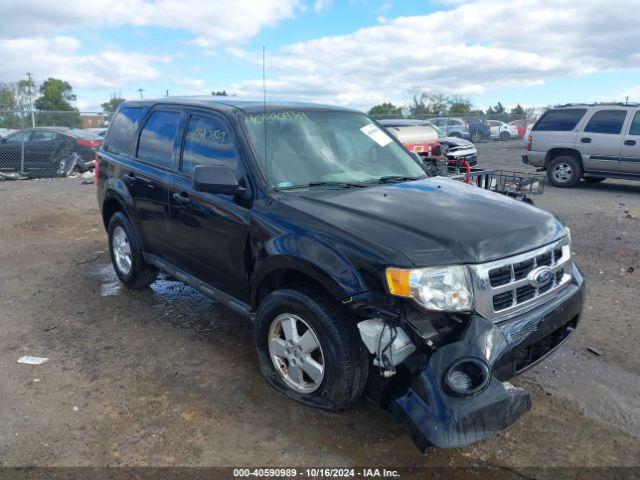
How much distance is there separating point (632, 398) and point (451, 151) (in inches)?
418

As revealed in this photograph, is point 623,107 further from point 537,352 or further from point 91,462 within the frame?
point 91,462

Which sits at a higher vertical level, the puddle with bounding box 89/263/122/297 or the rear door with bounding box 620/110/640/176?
the rear door with bounding box 620/110/640/176

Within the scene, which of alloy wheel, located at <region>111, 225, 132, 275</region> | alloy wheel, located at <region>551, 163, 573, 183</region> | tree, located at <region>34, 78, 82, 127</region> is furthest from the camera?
tree, located at <region>34, 78, 82, 127</region>

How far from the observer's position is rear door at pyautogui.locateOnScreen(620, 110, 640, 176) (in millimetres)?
10766

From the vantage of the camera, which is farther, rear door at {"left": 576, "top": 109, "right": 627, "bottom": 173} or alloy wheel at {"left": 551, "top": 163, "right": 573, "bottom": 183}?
alloy wheel at {"left": 551, "top": 163, "right": 573, "bottom": 183}

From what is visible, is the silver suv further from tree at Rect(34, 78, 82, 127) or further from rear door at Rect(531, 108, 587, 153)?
tree at Rect(34, 78, 82, 127)

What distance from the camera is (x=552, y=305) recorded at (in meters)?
3.01

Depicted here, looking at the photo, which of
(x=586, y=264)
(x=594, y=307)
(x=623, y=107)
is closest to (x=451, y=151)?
(x=623, y=107)

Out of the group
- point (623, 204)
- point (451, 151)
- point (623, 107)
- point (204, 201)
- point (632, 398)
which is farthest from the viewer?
point (451, 151)

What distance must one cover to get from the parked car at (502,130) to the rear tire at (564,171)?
704 inches

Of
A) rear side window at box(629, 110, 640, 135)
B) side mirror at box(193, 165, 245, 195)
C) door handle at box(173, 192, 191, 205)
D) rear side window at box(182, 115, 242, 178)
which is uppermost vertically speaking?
rear side window at box(629, 110, 640, 135)

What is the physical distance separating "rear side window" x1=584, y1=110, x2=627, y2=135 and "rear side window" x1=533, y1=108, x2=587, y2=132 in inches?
12.4

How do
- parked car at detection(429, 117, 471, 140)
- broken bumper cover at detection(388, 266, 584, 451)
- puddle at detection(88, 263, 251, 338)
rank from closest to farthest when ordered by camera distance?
broken bumper cover at detection(388, 266, 584, 451)
puddle at detection(88, 263, 251, 338)
parked car at detection(429, 117, 471, 140)

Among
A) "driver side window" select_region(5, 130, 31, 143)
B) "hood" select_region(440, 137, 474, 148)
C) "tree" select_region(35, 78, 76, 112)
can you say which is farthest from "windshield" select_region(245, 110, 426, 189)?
"tree" select_region(35, 78, 76, 112)
